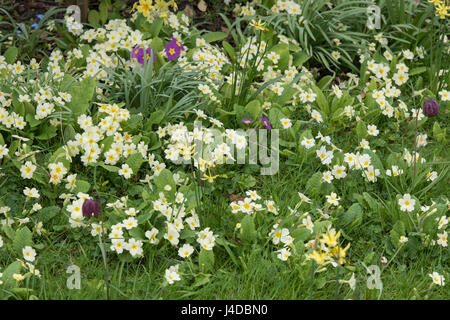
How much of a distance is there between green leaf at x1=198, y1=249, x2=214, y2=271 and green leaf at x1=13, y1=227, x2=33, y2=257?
746 millimetres

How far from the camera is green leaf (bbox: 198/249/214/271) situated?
2559 millimetres

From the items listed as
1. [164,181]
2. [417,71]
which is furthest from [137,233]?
[417,71]

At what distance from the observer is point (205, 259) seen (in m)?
2.56

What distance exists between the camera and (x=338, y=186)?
3.13 meters

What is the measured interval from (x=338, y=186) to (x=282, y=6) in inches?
67.2

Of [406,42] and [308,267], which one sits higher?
[406,42]

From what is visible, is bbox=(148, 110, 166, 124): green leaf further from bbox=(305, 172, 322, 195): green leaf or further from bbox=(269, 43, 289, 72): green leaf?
bbox=(269, 43, 289, 72): green leaf

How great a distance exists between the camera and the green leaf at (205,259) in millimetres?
2559

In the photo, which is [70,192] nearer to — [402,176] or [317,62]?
[402,176]

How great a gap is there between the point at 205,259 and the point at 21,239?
31.6 inches

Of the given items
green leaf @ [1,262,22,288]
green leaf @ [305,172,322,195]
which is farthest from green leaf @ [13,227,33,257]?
green leaf @ [305,172,322,195]

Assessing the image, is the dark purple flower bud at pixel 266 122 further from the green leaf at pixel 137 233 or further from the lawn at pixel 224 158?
the green leaf at pixel 137 233

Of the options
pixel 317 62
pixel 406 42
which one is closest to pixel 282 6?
pixel 317 62

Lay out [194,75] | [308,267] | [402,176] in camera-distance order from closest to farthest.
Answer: [308,267] < [402,176] < [194,75]
